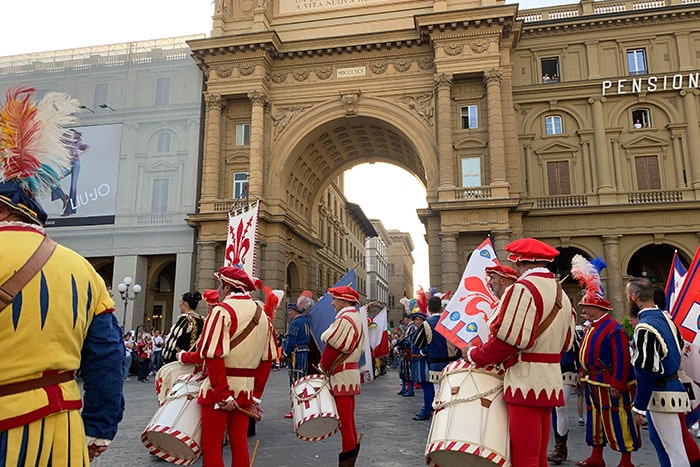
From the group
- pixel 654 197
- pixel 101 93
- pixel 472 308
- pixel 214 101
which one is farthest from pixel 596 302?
pixel 101 93

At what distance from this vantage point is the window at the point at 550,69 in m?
26.6

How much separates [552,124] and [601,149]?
2.69 m

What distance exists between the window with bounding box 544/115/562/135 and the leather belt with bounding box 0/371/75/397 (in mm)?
26938

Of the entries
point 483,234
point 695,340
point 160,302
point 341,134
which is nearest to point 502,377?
point 695,340

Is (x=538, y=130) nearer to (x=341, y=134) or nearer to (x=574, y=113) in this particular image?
(x=574, y=113)

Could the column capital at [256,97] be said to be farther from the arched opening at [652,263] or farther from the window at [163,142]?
the arched opening at [652,263]

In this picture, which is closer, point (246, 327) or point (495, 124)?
point (246, 327)

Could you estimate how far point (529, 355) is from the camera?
3832mm

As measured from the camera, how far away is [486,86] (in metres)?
24.2

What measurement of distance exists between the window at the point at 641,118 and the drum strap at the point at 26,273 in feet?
92.3

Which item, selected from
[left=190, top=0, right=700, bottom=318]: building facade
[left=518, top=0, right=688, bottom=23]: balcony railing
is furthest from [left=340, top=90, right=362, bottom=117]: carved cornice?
[left=518, top=0, right=688, bottom=23]: balcony railing

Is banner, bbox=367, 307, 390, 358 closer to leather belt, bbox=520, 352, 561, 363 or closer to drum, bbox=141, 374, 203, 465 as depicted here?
drum, bbox=141, 374, 203, 465

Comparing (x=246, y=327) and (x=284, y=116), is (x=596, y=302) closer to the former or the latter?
(x=246, y=327)

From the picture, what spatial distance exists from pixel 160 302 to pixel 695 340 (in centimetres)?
3105
